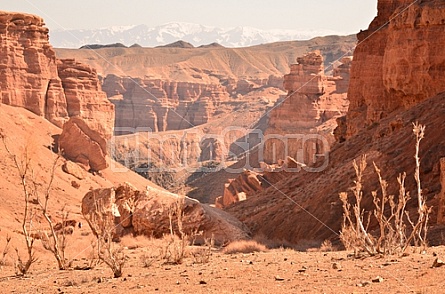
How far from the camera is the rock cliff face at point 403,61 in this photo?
2655 centimetres

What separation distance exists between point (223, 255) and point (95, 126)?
4046 cm

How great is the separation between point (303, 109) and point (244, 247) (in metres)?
51.0

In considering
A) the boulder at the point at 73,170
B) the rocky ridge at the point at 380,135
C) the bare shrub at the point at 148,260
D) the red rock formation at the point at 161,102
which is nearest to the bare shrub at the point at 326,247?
the rocky ridge at the point at 380,135

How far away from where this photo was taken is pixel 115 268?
1255 centimetres

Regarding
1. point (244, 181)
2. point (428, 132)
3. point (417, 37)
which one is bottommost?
point (244, 181)

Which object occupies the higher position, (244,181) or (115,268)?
(115,268)

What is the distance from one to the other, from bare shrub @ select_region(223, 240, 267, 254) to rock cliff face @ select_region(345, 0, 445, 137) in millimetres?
13161

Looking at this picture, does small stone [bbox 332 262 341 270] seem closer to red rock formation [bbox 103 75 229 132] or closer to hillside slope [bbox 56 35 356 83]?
red rock formation [bbox 103 75 229 132]

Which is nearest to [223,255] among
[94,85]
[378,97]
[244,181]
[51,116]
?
[378,97]

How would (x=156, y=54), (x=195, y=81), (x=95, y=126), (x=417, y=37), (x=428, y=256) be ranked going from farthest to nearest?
1. (x=156, y=54)
2. (x=195, y=81)
3. (x=95, y=126)
4. (x=417, y=37)
5. (x=428, y=256)

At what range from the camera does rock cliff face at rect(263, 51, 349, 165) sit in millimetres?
64625

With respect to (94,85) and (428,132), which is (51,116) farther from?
(428,132)

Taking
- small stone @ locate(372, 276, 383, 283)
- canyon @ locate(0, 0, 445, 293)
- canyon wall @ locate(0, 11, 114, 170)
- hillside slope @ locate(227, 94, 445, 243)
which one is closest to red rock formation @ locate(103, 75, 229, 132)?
canyon @ locate(0, 0, 445, 293)

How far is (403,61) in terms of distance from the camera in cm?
2814
